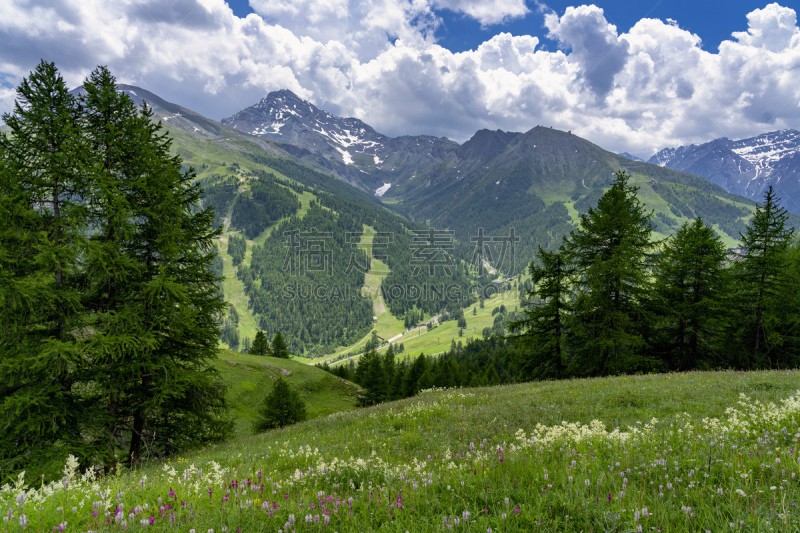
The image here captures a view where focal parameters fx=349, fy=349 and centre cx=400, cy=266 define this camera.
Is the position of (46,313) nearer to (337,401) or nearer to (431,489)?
(431,489)

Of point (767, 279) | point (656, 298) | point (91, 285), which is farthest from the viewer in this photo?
point (767, 279)

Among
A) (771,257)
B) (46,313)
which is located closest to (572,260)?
(771,257)

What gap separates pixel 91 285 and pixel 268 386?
162 ft

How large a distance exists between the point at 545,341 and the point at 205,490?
2815 centimetres

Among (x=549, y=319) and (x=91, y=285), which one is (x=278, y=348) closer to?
(x=549, y=319)

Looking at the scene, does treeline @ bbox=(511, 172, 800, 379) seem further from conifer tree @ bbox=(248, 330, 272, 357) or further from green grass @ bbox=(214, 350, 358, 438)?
conifer tree @ bbox=(248, 330, 272, 357)

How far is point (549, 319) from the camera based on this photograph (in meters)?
28.7

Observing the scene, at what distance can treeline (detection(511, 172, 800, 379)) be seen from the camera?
2403 cm

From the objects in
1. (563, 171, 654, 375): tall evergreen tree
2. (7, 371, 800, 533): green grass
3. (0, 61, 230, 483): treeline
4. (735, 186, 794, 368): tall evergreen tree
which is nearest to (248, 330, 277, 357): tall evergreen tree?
(0, 61, 230, 483): treeline

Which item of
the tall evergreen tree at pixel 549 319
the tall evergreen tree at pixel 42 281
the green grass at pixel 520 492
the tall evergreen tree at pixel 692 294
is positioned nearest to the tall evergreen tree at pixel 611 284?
the tall evergreen tree at pixel 549 319

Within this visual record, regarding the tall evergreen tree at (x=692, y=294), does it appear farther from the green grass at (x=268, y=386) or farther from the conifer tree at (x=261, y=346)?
the conifer tree at (x=261, y=346)


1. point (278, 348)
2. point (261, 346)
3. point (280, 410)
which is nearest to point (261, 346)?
point (261, 346)

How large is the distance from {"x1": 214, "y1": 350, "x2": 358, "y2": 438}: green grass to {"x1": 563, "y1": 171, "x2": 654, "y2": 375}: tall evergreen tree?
130ft

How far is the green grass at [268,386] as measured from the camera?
164 feet
